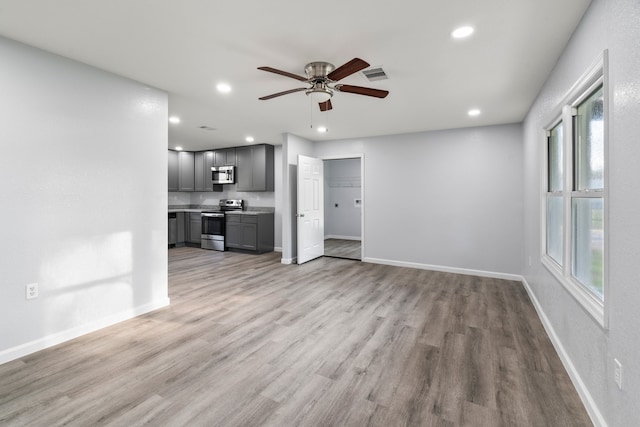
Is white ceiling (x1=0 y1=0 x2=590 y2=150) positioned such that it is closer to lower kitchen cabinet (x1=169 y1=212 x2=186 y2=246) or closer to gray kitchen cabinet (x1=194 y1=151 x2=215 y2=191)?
gray kitchen cabinet (x1=194 y1=151 x2=215 y2=191)

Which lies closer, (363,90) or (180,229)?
(363,90)

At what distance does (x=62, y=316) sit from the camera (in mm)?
2621

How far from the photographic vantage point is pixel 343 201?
8.80 m

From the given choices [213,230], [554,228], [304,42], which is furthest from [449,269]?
[213,230]

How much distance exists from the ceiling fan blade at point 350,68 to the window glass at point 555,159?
1932 mm

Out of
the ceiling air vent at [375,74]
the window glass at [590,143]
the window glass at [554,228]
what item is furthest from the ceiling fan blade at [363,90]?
the window glass at [554,228]

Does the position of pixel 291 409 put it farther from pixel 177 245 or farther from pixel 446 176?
pixel 177 245

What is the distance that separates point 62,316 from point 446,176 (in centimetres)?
525

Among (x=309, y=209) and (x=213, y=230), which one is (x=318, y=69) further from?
(x=213, y=230)

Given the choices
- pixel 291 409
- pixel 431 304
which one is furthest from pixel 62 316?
pixel 431 304

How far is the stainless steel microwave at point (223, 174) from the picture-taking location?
23.7ft

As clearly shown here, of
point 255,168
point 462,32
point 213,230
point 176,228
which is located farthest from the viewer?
point 176,228

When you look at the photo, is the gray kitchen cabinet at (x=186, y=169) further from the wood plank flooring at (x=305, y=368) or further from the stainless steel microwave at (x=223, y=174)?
the wood plank flooring at (x=305, y=368)

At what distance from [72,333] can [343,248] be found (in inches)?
213
